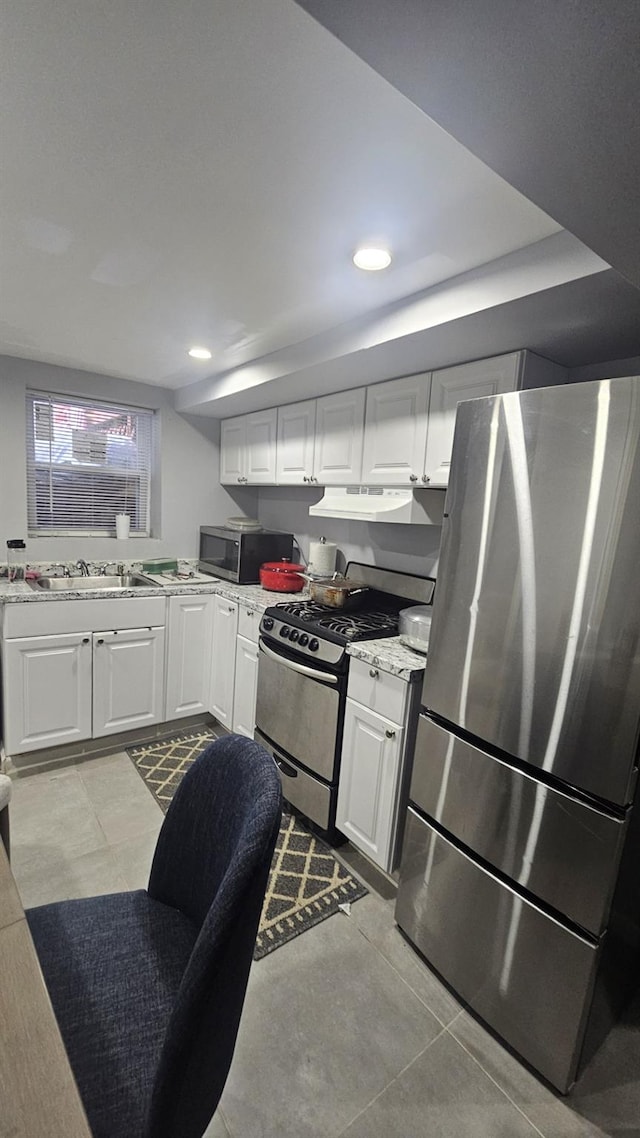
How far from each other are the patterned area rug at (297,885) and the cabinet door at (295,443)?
1.82 meters

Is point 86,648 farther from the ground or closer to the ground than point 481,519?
closer to the ground

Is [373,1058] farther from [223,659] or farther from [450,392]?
[450,392]

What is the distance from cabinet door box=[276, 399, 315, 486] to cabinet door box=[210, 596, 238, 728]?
86 centimetres

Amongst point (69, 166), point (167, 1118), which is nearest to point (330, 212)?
point (69, 166)

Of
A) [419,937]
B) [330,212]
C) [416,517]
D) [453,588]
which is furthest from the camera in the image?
[416,517]

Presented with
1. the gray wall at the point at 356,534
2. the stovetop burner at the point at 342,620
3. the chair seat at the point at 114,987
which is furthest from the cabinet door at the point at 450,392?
the chair seat at the point at 114,987

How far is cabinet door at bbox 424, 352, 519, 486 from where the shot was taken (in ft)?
6.01

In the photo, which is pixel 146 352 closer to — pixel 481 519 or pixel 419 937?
pixel 481 519

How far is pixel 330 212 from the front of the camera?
134 centimetres

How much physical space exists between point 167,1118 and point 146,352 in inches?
115

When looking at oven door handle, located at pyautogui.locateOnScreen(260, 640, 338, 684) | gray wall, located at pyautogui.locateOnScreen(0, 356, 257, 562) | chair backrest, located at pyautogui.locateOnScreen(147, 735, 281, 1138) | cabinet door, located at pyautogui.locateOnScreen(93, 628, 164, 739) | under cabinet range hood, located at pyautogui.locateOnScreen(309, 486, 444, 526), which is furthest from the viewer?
gray wall, located at pyautogui.locateOnScreen(0, 356, 257, 562)

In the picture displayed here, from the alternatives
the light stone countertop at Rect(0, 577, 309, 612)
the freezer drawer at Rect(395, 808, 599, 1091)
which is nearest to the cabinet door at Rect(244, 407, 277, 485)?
the light stone countertop at Rect(0, 577, 309, 612)

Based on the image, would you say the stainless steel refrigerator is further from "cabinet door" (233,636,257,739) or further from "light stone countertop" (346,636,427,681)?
"cabinet door" (233,636,257,739)

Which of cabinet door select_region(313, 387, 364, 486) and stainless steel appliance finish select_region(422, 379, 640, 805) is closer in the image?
stainless steel appliance finish select_region(422, 379, 640, 805)
